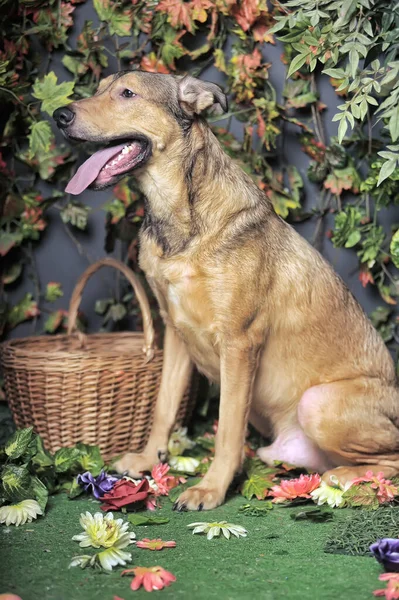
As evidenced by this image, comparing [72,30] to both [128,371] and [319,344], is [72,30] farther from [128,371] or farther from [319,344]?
[319,344]

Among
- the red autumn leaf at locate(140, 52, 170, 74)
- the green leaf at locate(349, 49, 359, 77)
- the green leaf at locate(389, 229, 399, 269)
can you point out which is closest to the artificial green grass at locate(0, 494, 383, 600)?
the green leaf at locate(389, 229, 399, 269)

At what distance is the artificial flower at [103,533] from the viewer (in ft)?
8.34

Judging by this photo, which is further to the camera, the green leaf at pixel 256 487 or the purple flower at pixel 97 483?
the green leaf at pixel 256 487

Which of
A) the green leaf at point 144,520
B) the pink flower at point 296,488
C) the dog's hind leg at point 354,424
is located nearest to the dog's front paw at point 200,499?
the green leaf at point 144,520

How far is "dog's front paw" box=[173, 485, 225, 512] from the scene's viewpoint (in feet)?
9.89

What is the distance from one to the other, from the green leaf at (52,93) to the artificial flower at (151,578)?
7.77 ft

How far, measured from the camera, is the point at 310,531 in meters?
2.84


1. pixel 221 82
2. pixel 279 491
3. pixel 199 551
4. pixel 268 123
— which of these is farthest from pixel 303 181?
pixel 199 551

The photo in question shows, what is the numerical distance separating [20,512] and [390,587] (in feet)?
4.53

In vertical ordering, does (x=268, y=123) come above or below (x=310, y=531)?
above

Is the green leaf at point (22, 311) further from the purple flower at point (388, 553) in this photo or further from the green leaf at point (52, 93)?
the purple flower at point (388, 553)

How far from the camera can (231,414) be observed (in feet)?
10.3

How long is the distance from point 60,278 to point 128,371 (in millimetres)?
1233

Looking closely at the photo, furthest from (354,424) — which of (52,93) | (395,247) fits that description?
(52,93)
